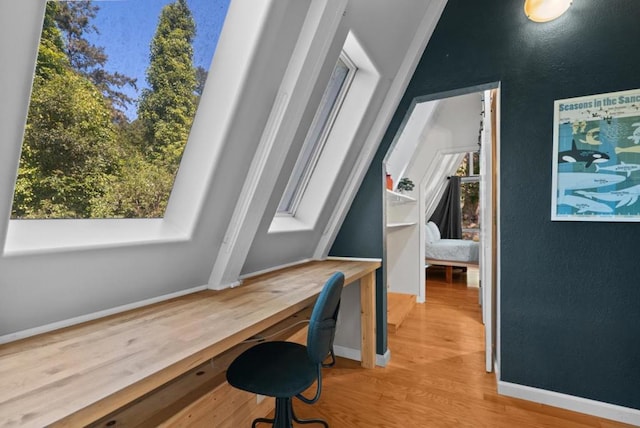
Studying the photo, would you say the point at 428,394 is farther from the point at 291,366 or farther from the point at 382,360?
the point at 291,366

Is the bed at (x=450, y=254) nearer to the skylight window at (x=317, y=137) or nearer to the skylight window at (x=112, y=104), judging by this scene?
the skylight window at (x=317, y=137)

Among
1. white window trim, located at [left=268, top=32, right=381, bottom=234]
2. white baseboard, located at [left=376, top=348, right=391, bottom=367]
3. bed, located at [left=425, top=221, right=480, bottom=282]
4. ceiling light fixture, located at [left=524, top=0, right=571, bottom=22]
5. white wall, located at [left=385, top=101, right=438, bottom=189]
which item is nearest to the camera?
ceiling light fixture, located at [left=524, top=0, right=571, bottom=22]

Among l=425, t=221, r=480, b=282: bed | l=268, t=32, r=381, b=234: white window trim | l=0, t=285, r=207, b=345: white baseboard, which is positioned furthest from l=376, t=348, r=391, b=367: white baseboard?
l=425, t=221, r=480, b=282: bed

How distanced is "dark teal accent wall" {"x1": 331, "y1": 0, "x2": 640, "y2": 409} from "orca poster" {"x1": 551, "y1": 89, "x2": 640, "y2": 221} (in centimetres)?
5

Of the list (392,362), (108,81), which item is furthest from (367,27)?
(392,362)

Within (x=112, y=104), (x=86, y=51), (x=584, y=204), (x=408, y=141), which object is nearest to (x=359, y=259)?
(x=584, y=204)

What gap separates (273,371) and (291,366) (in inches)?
3.2

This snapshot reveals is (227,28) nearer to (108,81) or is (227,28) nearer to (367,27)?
(108,81)

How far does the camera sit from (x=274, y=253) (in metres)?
1.99

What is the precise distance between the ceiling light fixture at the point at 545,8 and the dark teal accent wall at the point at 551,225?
0.25 meters

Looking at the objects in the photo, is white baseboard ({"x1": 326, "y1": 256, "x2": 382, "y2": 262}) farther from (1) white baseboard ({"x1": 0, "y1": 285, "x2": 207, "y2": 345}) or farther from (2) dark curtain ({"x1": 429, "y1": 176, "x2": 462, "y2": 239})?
(2) dark curtain ({"x1": 429, "y1": 176, "x2": 462, "y2": 239})

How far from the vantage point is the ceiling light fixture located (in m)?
1.59

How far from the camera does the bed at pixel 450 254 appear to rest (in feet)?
15.8

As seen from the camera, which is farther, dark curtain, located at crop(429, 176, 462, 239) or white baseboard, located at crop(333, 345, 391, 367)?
dark curtain, located at crop(429, 176, 462, 239)
